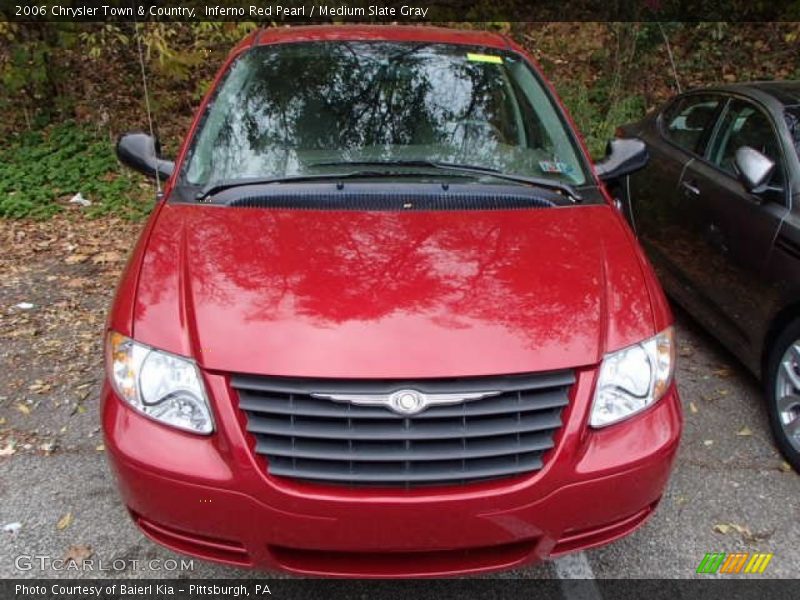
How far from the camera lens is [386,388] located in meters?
1.90

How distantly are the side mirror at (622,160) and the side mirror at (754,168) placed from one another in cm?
50

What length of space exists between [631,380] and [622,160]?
161 centimetres

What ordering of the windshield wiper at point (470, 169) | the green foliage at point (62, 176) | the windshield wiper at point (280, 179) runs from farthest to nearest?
the green foliage at point (62, 176)
the windshield wiper at point (470, 169)
the windshield wiper at point (280, 179)

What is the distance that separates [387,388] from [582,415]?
57 cm

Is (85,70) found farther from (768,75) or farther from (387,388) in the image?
(768,75)

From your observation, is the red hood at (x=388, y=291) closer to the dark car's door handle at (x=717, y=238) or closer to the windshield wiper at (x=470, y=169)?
the windshield wiper at (x=470, y=169)

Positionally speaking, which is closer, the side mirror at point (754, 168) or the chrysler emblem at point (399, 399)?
the chrysler emblem at point (399, 399)

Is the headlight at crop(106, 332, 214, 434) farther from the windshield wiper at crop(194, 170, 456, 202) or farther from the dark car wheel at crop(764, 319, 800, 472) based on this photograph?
the dark car wheel at crop(764, 319, 800, 472)

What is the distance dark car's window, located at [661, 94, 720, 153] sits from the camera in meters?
4.37

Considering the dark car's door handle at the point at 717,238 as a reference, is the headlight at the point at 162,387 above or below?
above

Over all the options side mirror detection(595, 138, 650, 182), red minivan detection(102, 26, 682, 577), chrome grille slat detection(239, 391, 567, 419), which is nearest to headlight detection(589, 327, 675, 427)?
red minivan detection(102, 26, 682, 577)

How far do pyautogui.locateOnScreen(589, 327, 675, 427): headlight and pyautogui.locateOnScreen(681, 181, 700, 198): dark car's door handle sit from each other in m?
2.26

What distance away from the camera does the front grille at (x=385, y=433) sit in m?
1.91

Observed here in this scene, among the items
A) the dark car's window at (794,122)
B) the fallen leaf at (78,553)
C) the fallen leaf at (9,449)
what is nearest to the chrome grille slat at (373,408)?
the fallen leaf at (78,553)
